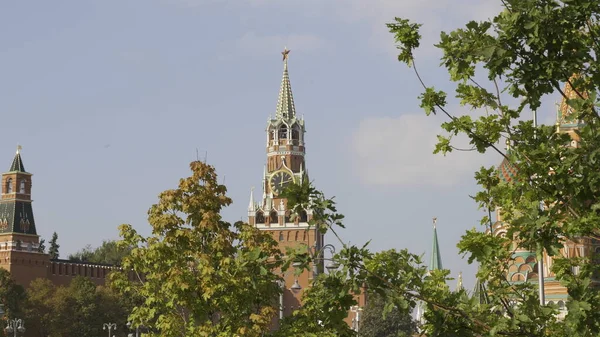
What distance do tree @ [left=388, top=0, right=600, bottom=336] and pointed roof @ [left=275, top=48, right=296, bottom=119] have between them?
129 m

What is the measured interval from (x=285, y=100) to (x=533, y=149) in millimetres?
132118

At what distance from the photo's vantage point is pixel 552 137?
11.2 m

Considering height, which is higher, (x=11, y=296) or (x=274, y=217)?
(x=274, y=217)

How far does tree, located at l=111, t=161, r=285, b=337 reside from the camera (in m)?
22.0

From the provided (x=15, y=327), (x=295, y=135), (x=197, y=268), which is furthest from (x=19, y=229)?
(x=197, y=268)

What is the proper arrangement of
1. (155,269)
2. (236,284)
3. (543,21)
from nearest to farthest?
(543,21) → (236,284) → (155,269)

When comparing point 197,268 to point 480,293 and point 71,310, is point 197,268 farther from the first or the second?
point 71,310

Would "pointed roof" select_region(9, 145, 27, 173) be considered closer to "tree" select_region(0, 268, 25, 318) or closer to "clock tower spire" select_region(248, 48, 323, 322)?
"tree" select_region(0, 268, 25, 318)

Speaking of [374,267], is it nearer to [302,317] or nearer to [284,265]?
[284,265]

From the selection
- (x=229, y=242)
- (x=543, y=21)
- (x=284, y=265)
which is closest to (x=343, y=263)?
(x=284, y=265)

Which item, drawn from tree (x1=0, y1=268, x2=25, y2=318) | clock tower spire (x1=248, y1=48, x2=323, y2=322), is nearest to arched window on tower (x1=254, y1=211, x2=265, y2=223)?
clock tower spire (x1=248, y1=48, x2=323, y2=322)

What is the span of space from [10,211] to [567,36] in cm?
10374

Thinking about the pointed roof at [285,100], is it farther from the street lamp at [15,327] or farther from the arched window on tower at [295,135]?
the street lamp at [15,327]

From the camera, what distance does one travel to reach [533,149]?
11000 mm
